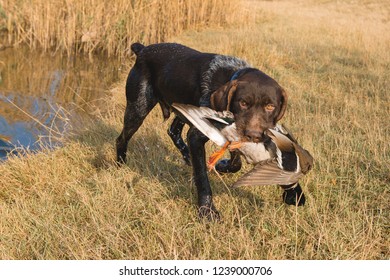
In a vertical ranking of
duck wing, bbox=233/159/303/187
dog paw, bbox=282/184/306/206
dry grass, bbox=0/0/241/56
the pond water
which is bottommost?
the pond water

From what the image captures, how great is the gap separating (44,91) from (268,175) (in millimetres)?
6140

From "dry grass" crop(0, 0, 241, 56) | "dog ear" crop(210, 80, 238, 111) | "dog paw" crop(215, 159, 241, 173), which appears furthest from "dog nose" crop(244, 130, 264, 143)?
"dry grass" crop(0, 0, 241, 56)

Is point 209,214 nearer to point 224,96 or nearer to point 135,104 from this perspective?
point 224,96

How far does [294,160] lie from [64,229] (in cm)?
154

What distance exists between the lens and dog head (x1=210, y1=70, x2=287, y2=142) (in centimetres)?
280

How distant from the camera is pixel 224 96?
294 centimetres

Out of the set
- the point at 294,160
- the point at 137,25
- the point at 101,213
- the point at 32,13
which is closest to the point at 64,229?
Result: the point at 101,213

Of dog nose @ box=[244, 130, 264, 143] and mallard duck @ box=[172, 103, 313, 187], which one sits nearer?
mallard duck @ box=[172, 103, 313, 187]

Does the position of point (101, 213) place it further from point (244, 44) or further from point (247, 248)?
point (244, 44)

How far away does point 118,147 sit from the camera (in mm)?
4238

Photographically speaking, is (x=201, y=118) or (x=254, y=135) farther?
(x=254, y=135)

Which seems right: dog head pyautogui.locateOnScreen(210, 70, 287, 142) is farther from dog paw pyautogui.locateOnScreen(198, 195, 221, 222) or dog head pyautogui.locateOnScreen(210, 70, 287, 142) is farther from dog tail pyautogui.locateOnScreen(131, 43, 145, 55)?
dog tail pyautogui.locateOnScreen(131, 43, 145, 55)

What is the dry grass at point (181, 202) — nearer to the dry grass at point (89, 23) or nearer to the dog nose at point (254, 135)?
the dog nose at point (254, 135)

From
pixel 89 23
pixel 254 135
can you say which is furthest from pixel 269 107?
pixel 89 23
